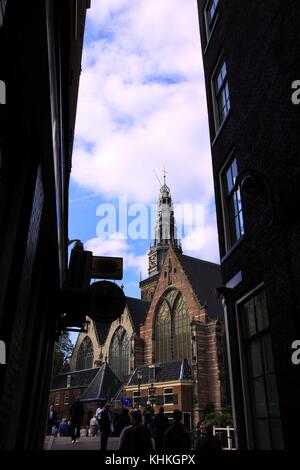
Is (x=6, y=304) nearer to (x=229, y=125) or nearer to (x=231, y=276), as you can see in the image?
(x=231, y=276)

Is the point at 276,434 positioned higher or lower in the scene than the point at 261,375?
lower

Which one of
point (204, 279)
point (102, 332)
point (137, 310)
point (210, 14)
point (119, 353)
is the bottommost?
point (119, 353)

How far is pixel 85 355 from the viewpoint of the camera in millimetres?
66125

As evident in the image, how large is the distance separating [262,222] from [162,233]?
69120mm

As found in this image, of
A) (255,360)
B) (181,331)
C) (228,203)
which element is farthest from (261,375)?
(181,331)

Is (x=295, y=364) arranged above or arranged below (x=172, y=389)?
below

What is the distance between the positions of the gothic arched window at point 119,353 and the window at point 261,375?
48.5m

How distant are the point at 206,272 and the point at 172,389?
56.3ft

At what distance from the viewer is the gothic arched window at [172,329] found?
44.5 metres

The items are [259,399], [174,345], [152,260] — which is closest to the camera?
[259,399]

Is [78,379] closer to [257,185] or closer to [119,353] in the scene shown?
[119,353]

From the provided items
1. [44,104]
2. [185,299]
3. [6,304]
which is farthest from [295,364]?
[185,299]

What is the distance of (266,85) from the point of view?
6.26 meters

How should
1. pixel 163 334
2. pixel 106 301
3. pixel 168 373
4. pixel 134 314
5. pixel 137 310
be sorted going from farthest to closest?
pixel 137 310 → pixel 134 314 → pixel 163 334 → pixel 168 373 → pixel 106 301
